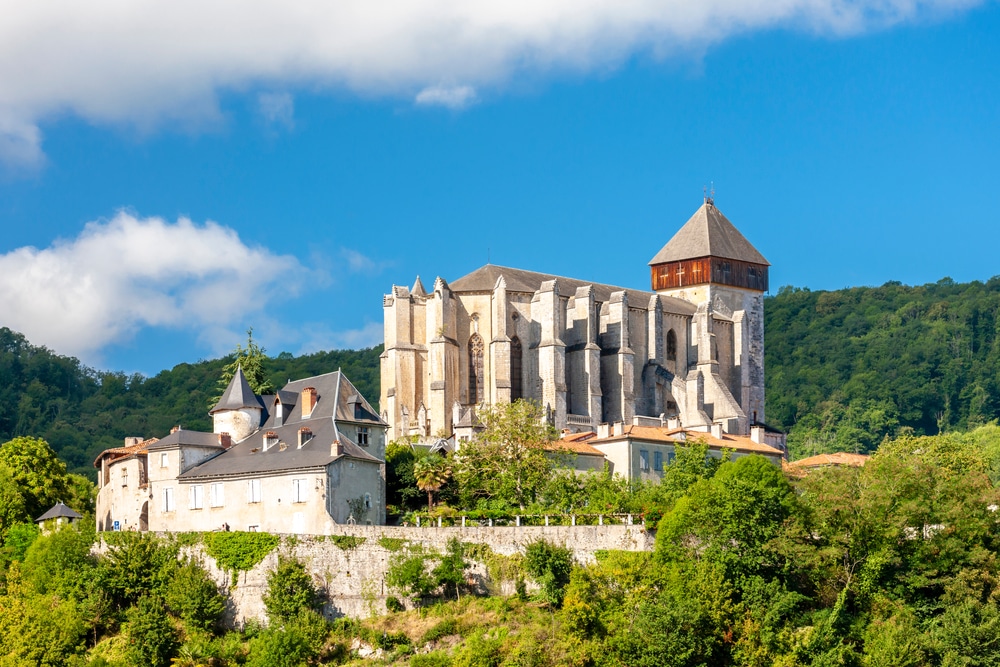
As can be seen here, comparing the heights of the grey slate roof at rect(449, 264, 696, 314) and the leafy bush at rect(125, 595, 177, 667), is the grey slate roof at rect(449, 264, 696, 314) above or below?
above

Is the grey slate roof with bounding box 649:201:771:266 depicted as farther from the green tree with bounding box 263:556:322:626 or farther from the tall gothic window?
the green tree with bounding box 263:556:322:626

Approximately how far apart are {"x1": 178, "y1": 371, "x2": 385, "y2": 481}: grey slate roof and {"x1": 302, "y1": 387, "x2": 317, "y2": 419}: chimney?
205 mm

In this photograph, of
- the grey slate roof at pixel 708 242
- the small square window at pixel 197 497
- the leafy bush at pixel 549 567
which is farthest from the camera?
Result: the grey slate roof at pixel 708 242

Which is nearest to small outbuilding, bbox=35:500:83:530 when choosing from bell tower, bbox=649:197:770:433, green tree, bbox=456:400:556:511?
green tree, bbox=456:400:556:511

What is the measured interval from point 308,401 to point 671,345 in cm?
3077

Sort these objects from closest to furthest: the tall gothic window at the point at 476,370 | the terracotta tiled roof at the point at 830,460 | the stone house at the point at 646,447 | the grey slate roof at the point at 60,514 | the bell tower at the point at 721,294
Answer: the grey slate roof at the point at 60,514
the stone house at the point at 646,447
the terracotta tiled roof at the point at 830,460
the tall gothic window at the point at 476,370
the bell tower at the point at 721,294

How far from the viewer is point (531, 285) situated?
278 feet

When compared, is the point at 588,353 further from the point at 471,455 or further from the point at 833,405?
the point at 833,405

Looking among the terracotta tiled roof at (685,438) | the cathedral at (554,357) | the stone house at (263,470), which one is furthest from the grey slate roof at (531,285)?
the stone house at (263,470)

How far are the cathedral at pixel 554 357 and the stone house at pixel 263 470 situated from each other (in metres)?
12.1

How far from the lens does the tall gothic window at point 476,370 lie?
270 feet

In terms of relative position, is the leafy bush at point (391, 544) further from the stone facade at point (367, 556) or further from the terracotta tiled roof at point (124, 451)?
the terracotta tiled roof at point (124, 451)

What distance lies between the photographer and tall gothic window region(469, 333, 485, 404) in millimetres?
82188

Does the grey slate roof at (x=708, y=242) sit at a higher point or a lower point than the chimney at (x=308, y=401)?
higher
